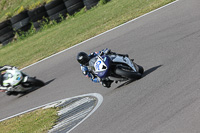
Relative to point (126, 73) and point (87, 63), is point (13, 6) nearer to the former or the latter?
point (87, 63)

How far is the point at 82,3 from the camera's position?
1992cm

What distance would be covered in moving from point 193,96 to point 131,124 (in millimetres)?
1346

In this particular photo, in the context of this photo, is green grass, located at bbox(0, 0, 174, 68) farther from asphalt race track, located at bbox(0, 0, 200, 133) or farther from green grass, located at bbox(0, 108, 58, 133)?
green grass, located at bbox(0, 108, 58, 133)

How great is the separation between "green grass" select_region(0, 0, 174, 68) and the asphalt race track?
112cm

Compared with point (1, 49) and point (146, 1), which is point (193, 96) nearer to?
point (146, 1)

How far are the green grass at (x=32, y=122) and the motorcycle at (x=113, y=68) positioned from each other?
1.96 m

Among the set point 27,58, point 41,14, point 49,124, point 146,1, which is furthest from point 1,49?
point 49,124

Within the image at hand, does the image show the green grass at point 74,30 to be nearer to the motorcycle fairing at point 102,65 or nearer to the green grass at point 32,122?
the green grass at point 32,122

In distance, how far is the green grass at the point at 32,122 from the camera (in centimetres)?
927

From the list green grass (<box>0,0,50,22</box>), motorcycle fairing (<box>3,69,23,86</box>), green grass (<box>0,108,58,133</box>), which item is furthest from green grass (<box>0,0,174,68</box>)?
green grass (<box>0,108,58,133</box>)

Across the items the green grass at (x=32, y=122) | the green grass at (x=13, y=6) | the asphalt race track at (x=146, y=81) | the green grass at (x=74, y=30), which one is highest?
the green grass at (x=13, y=6)

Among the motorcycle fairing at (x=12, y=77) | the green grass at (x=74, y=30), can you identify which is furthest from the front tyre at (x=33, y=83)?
the green grass at (x=74, y=30)

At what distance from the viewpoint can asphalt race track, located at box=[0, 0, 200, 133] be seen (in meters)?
6.55

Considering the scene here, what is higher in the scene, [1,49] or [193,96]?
[1,49]
